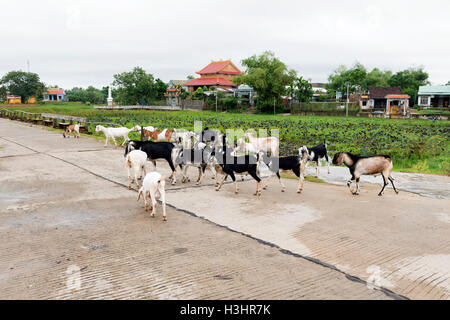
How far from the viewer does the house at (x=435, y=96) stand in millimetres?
52031

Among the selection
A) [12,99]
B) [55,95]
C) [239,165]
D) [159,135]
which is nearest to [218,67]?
[12,99]

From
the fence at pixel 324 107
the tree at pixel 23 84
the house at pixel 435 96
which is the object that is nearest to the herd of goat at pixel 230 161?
the fence at pixel 324 107

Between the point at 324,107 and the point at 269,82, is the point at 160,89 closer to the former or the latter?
the point at 269,82

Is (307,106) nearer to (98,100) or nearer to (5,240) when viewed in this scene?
(5,240)

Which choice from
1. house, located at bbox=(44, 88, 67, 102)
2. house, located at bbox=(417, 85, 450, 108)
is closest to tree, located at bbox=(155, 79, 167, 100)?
house, located at bbox=(417, 85, 450, 108)

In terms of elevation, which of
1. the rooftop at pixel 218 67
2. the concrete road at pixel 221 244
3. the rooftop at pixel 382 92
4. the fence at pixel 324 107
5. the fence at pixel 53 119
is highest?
the rooftop at pixel 218 67

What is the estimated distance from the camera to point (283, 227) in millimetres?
6711

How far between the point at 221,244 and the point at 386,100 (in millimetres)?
57206

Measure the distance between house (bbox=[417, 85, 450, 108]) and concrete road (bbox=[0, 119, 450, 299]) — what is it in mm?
51639

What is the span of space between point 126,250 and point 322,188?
628 cm

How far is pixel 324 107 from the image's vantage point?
50.2m

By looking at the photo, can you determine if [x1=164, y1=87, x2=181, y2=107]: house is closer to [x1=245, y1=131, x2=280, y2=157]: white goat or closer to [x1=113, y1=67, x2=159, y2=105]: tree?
[x1=113, y1=67, x2=159, y2=105]: tree

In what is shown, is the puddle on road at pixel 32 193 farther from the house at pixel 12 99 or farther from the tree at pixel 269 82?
the house at pixel 12 99

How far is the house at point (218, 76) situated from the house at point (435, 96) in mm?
33093
